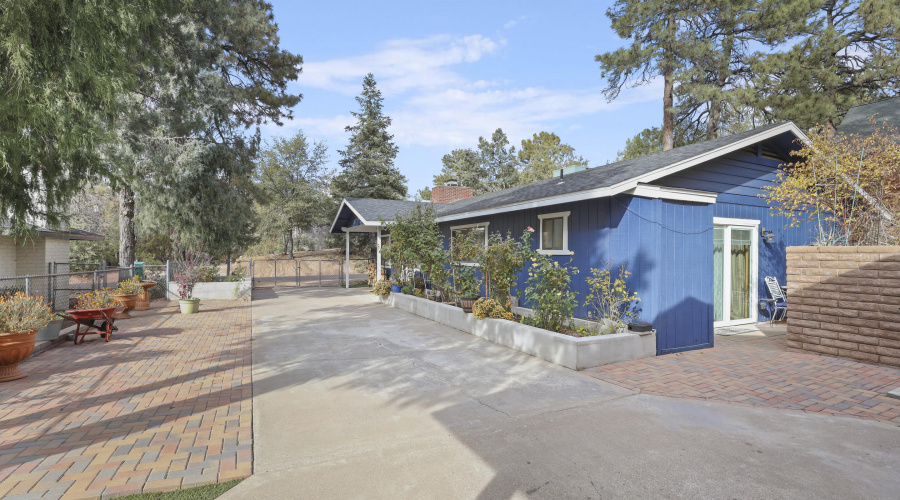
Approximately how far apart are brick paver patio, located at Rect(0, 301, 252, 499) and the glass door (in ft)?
27.8

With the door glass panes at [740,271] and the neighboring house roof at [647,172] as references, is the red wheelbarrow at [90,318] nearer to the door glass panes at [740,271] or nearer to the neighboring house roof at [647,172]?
the neighboring house roof at [647,172]

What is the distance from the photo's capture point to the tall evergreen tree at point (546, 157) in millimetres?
36500

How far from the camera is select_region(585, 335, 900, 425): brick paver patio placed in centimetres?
441

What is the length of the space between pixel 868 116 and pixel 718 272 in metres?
8.25

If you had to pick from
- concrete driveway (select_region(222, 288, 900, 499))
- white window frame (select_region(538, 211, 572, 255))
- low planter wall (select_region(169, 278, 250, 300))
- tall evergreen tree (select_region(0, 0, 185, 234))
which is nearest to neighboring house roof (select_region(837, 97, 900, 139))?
white window frame (select_region(538, 211, 572, 255))

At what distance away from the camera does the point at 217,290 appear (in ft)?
46.1

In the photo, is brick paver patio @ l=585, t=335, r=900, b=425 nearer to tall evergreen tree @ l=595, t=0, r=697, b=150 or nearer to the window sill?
the window sill

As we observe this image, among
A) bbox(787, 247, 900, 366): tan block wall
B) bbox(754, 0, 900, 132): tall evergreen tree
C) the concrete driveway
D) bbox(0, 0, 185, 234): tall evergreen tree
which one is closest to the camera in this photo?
the concrete driveway

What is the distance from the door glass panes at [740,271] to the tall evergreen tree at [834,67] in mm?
10161

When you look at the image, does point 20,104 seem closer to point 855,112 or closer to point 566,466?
point 566,466

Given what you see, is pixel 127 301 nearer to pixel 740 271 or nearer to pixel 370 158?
pixel 740 271

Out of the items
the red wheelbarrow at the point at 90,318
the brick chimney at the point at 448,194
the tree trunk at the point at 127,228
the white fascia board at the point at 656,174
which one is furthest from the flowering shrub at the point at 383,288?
the tree trunk at the point at 127,228

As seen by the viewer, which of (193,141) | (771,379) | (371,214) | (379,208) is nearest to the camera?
(771,379)

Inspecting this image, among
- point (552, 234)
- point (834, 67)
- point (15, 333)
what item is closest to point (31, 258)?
point (15, 333)
